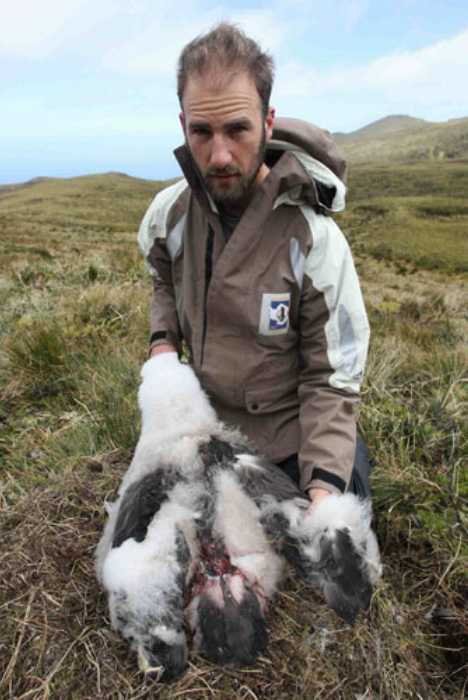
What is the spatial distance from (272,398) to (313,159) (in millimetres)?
1165

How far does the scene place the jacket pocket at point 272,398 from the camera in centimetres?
266

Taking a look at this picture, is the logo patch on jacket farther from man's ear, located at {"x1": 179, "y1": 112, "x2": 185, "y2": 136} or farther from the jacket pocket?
man's ear, located at {"x1": 179, "y1": 112, "x2": 185, "y2": 136}

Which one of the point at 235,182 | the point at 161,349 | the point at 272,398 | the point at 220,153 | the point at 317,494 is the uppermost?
the point at 220,153

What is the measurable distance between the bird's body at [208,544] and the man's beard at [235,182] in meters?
0.90

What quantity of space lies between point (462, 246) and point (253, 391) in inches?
1319

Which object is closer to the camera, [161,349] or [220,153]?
[220,153]

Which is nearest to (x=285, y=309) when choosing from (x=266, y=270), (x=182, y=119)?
(x=266, y=270)

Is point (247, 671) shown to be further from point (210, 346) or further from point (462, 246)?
point (462, 246)

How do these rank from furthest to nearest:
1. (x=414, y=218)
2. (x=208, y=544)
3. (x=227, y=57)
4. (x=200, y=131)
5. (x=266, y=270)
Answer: (x=414, y=218) < (x=266, y=270) < (x=200, y=131) < (x=227, y=57) < (x=208, y=544)

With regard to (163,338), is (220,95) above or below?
above

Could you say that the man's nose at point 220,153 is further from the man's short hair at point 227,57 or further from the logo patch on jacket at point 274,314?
the logo patch on jacket at point 274,314

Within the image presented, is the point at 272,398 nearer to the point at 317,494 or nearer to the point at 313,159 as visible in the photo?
the point at 317,494

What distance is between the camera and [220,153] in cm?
232

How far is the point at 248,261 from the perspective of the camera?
249 cm
